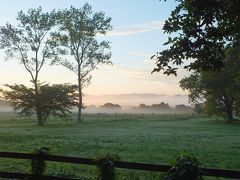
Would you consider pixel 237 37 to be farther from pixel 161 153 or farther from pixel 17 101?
pixel 17 101

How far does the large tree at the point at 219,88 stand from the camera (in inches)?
3282

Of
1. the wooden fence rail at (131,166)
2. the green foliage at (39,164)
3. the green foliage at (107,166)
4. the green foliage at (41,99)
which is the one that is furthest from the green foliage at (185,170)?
the green foliage at (41,99)

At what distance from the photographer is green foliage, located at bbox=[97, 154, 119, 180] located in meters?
11.6

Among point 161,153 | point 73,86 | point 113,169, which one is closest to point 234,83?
point 73,86

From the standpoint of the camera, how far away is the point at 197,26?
15.9 metres

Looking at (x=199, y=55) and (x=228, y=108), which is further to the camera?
(x=228, y=108)

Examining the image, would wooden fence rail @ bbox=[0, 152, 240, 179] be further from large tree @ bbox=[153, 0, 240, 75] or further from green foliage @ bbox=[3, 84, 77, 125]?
green foliage @ bbox=[3, 84, 77, 125]

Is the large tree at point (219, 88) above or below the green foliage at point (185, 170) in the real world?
above

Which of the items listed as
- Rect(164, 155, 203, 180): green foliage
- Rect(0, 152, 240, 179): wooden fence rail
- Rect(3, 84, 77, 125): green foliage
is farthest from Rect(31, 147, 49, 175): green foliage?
Rect(3, 84, 77, 125): green foliage

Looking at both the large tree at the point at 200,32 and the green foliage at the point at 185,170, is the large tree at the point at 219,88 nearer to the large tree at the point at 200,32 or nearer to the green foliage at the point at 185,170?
the large tree at the point at 200,32

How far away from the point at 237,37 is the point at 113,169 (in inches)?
331

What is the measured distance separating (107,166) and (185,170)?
2.72 meters

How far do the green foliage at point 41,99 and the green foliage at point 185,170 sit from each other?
229 ft

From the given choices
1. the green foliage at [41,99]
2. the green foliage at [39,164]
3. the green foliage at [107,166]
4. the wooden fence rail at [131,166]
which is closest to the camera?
the wooden fence rail at [131,166]
